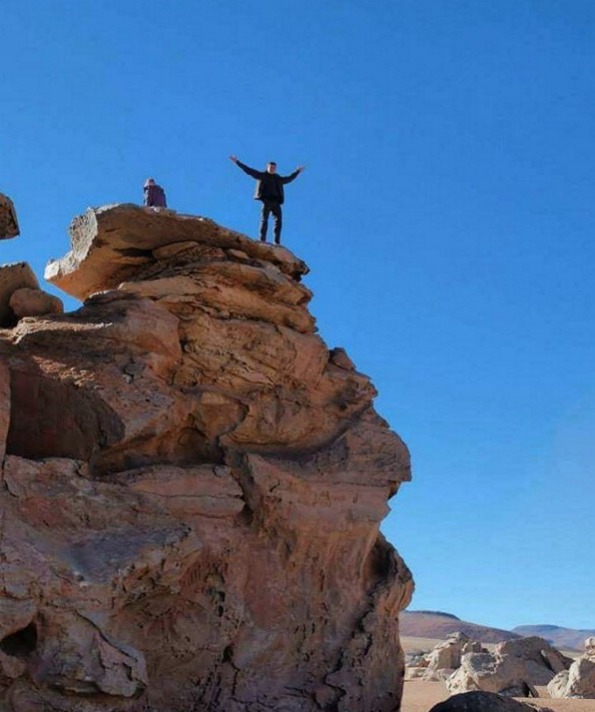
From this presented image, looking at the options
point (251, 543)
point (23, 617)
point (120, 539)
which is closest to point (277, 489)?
point (251, 543)

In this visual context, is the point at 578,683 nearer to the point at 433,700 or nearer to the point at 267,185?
the point at 433,700

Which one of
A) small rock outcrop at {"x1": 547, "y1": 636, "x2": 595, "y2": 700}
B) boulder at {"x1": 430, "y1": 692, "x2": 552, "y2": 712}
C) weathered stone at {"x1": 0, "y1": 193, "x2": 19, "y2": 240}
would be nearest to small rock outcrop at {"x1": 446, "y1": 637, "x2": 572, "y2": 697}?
small rock outcrop at {"x1": 547, "y1": 636, "x2": 595, "y2": 700}

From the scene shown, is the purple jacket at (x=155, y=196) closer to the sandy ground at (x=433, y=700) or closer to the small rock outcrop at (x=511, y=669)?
the sandy ground at (x=433, y=700)

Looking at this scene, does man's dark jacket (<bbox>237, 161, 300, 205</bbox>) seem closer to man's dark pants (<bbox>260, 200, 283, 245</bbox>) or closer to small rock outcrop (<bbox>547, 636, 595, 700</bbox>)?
man's dark pants (<bbox>260, 200, 283, 245</bbox>)

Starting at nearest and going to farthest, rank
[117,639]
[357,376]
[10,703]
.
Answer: [10,703]
[117,639]
[357,376]

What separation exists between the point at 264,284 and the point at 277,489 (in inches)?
111

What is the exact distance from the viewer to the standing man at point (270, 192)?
48.2 ft

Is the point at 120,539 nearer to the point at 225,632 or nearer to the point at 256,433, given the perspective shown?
the point at 225,632

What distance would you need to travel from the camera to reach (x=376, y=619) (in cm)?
1311

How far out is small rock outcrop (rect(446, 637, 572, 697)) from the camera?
73.4 feet

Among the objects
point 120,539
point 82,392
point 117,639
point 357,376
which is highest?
point 357,376

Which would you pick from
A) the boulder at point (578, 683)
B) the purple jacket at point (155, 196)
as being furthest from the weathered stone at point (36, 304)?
the boulder at point (578, 683)

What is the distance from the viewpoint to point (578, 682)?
21766 millimetres

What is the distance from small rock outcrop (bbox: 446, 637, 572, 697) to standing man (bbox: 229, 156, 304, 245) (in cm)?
1240
